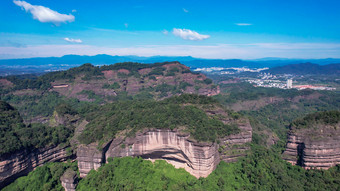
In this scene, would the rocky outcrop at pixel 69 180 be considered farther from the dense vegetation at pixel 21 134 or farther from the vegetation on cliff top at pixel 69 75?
the vegetation on cliff top at pixel 69 75

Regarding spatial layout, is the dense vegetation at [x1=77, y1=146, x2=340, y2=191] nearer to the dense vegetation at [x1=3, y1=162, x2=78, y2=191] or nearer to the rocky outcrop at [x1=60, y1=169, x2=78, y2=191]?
the rocky outcrop at [x1=60, y1=169, x2=78, y2=191]

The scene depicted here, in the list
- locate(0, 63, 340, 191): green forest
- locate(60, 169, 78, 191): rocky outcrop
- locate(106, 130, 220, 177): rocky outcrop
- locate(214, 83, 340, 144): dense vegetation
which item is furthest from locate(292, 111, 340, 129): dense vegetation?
locate(60, 169, 78, 191): rocky outcrop

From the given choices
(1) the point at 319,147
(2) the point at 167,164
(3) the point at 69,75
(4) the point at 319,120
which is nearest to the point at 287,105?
(4) the point at 319,120

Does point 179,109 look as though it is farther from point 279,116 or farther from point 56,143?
point 279,116

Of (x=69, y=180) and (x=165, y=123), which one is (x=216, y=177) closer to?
(x=165, y=123)

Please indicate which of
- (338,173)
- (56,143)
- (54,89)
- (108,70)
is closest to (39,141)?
(56,143)
